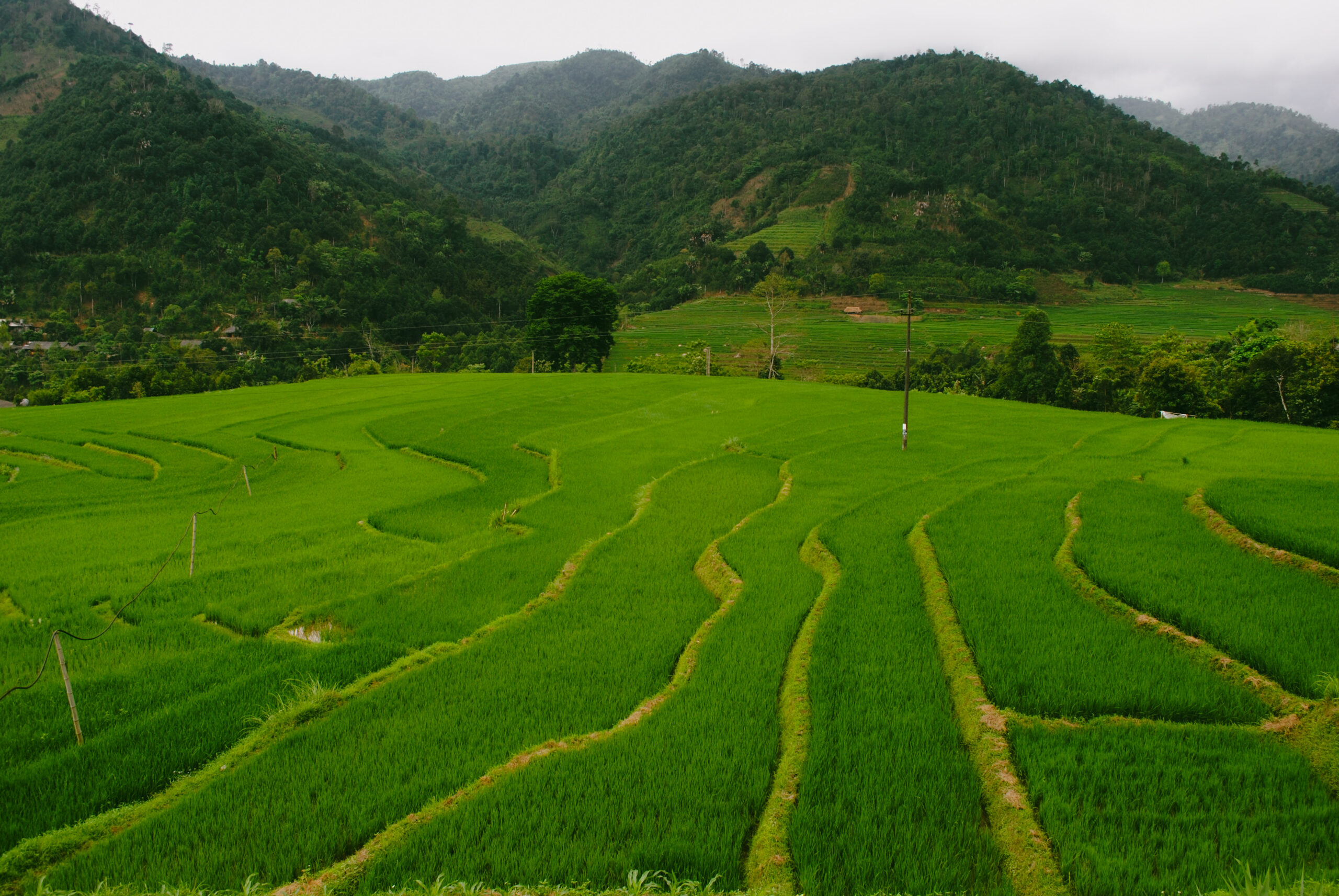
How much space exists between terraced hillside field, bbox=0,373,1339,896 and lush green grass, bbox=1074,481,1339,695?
2.2 inches

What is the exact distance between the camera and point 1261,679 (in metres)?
6.31

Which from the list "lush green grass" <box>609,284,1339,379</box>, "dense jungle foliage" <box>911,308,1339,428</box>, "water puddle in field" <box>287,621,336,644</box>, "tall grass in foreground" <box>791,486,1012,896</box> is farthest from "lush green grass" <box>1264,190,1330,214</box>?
"water puddle in field" <box>287,621,336,644</box>

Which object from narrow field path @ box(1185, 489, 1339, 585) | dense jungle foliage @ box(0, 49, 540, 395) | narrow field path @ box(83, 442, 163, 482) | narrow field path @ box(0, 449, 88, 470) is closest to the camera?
narrow field path @ box(1185, 489, 1339, 585)

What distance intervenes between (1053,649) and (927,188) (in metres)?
134

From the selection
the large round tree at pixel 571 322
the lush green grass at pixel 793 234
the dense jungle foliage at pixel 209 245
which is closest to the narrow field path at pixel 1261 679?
the large round tree at pixel 571 322

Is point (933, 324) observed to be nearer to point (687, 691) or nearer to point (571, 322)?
point (571, 322)

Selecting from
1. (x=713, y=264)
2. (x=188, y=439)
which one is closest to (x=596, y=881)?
(x=188, y=439)

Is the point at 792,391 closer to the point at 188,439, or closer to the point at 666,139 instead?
the point at 188,439

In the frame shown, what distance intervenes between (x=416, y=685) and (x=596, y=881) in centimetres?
336

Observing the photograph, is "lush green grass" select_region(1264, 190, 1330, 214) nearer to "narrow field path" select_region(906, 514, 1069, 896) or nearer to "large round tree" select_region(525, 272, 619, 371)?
"large round tree" select_region(525, 272, 619, 371)

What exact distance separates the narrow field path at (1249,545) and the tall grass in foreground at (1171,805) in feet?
15.5

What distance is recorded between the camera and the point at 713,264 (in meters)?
112

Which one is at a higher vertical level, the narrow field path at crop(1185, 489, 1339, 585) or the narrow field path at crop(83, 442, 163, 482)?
the narrow field path at crop(1185, 489, 1339, 585)

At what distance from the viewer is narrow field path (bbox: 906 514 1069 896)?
14.0 ft
